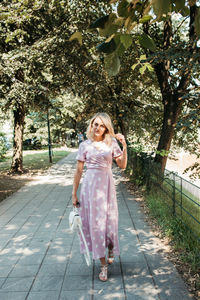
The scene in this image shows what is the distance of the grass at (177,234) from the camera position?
3763mm

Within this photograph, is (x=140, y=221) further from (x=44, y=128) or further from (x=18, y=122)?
(x=44, y=128)

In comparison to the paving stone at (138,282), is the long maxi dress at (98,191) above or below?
above

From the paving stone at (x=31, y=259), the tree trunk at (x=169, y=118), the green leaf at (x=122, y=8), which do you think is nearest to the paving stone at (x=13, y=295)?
the paving stone at (x=31, y=259)

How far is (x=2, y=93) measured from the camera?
11.8m

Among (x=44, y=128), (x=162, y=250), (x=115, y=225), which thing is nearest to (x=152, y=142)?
(x=162, y=250)

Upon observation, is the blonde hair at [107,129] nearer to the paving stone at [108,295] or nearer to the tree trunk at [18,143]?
the paving stone at [108,295]

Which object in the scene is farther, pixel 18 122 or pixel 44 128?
pixel 44 128

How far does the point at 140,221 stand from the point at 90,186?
114 inches

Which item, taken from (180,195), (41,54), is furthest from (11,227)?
(41,54)

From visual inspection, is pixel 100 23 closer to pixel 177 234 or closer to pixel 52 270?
pixel 52 270

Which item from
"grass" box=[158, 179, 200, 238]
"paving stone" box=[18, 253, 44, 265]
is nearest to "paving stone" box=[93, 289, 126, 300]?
"paving stone" box=[18, 253, 44, 265]

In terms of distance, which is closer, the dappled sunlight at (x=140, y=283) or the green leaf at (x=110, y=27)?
the green leaf at (x=110, y=27)

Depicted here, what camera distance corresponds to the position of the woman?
3.43 m

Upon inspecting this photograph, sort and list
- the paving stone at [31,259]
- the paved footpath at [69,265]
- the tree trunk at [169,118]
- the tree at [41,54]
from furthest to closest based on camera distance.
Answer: the tree at [41,54], the tree trunk at [169,118], the paving stone at [31,259], the paved footpath at [69,265]
